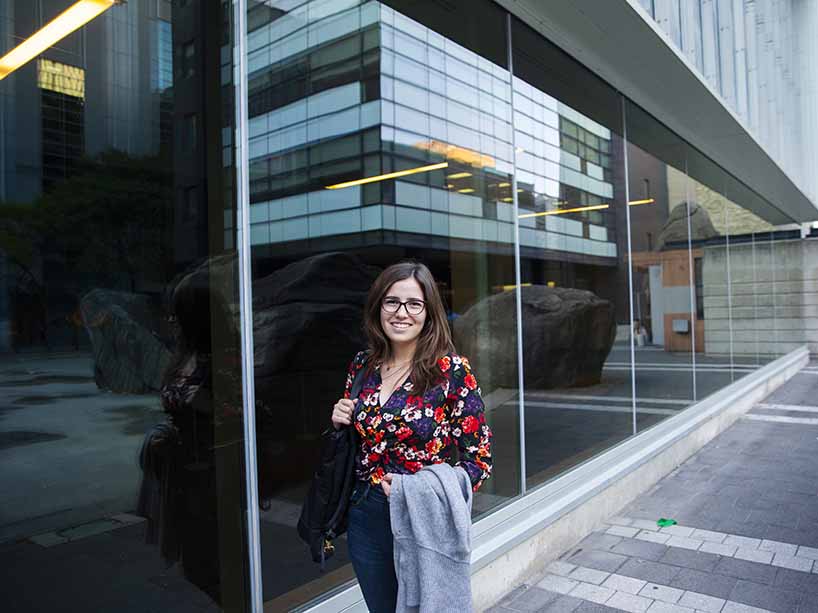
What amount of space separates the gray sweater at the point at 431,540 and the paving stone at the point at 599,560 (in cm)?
264

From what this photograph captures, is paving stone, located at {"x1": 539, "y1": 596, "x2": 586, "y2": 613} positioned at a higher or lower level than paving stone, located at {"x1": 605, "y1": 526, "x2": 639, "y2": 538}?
higher

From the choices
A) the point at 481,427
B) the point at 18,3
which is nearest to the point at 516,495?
the point at 481,427

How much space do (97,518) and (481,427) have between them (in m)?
1.44

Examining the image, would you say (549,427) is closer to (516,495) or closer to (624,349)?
(516,495)

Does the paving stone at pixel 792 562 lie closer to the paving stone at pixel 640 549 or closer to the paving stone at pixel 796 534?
the paving stone at pixel 796 534

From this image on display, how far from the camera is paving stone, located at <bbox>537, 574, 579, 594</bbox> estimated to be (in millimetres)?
3879

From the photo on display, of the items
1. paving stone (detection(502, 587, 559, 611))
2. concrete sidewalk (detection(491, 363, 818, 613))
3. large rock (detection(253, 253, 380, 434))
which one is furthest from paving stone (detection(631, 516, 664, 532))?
large rock (detection(253, 253, 380, 434))

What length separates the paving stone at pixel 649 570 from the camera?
3981 mm

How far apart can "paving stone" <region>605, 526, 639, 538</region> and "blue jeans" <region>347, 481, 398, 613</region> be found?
10.8 feet

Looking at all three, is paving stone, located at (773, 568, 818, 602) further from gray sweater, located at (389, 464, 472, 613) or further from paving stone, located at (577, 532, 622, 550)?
gray sweater, located at (389, 464, 472, 613)

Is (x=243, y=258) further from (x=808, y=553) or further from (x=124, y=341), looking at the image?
(x=808, y=553)

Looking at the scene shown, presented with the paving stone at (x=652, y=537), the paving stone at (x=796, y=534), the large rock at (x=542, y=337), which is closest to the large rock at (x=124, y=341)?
the large rock at (x=542, y=337)

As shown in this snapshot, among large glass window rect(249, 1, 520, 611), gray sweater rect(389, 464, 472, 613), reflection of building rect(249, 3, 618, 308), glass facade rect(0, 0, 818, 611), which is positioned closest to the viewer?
gray sweater rect(389, 464, 472, 613)

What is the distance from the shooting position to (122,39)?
243 centimetres
